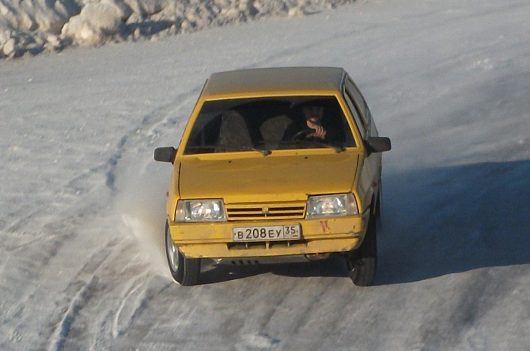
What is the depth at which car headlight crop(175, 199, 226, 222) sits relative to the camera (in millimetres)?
8750

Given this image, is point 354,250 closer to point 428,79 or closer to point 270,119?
point 270,119

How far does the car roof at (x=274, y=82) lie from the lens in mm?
9953

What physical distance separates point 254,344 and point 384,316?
39.8 inches

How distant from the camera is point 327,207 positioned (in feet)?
28.6

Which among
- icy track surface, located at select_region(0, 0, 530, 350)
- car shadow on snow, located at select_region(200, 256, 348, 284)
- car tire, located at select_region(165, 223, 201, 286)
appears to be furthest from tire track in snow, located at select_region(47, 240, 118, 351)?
car shadow on snow, located at select_region(200, 256, 348, 284)

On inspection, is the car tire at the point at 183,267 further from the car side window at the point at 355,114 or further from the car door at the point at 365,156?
the car side window at the point at 355,114

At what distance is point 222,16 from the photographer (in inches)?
902

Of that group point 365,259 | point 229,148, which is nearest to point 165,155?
point 229,148

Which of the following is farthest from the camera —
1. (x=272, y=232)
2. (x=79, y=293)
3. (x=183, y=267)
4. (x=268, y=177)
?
(x=79, y=293)

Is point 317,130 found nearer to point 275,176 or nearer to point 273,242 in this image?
point 275,176

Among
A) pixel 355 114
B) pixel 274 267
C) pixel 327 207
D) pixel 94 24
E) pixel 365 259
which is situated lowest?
pixel 94 24

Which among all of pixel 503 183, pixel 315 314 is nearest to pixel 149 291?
pixel 315 314

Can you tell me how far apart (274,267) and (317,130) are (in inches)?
45.1

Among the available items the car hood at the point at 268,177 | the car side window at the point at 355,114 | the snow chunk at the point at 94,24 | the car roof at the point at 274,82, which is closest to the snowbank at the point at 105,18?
the snow chunk at the point at 94,24
